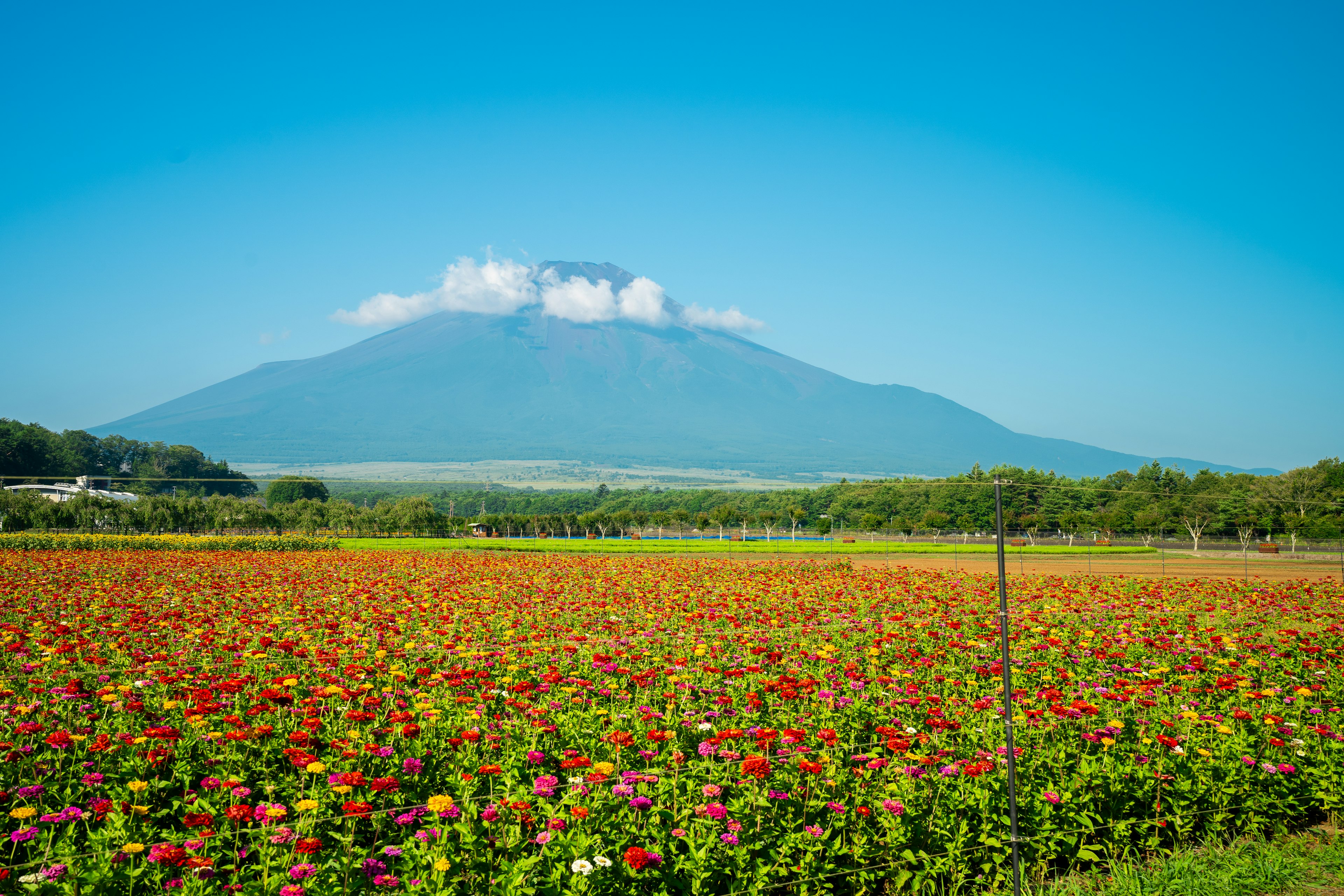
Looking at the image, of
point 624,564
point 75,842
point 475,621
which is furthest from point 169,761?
point 624,564

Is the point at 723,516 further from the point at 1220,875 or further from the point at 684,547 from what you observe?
the point at 1220,875

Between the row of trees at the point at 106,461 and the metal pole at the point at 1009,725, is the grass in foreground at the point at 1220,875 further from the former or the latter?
the row of trees at the point at 106,461

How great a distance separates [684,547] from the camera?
45719 mm

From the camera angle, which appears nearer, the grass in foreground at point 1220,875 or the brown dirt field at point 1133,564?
the grass in foreground at point 1220,875

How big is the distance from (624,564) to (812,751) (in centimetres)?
1519

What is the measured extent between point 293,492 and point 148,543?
66018mm

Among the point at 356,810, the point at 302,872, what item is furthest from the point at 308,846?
the point at 356,810

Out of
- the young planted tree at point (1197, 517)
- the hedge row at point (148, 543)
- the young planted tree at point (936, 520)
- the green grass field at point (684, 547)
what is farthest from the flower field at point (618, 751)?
the young planted tree at point (936, 520)

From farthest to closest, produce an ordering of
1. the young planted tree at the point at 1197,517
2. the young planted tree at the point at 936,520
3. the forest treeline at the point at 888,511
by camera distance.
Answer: the young planted tree at the point at 936,520, the young planted tree at the point at 1197,517, the forest treeline at the point at 888,511

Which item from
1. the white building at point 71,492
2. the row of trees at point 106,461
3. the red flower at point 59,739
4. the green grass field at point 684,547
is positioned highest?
the row of trees at point 106,461

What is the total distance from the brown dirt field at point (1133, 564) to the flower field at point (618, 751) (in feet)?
46.6

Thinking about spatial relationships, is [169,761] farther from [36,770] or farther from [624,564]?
[624,564]

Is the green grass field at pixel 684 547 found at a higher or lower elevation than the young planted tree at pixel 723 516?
lower

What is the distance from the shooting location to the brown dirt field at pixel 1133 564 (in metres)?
25.0
